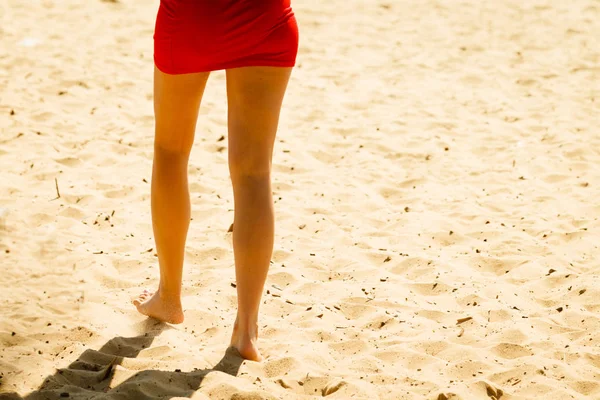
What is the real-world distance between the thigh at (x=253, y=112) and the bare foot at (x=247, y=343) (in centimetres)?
63

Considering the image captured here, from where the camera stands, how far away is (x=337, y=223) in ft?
13.9

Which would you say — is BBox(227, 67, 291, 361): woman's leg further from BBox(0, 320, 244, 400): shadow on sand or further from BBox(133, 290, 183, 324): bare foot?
BBox(133, 290, 183, 324): bare foot

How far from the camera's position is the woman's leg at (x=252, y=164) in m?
2.52

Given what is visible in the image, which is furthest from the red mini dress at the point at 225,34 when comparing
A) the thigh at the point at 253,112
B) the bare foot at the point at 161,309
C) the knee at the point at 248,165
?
the bare foot at the point at 161,309

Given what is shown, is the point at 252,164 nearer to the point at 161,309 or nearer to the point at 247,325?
the point at 247,325

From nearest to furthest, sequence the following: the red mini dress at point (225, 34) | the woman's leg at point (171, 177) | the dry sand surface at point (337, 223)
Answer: the red mini dress at point (225, 34) < the woman's leg at point (171, 177) < the dry sand surface at point (337, 223)

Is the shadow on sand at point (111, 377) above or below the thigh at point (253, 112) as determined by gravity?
below

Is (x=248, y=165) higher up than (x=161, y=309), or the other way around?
(x=248, y=165)

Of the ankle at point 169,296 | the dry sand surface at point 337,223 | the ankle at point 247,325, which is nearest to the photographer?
the ankle at point 247,325

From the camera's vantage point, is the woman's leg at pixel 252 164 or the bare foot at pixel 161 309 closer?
the woman's leg at pixel 252 164

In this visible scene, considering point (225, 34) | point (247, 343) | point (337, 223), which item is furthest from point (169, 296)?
point (337, 223)

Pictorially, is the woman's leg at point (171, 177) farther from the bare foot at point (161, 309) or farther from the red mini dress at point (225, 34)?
the red mini dress at point (225, 34)

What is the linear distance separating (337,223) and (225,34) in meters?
1.95

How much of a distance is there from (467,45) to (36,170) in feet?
14.0
